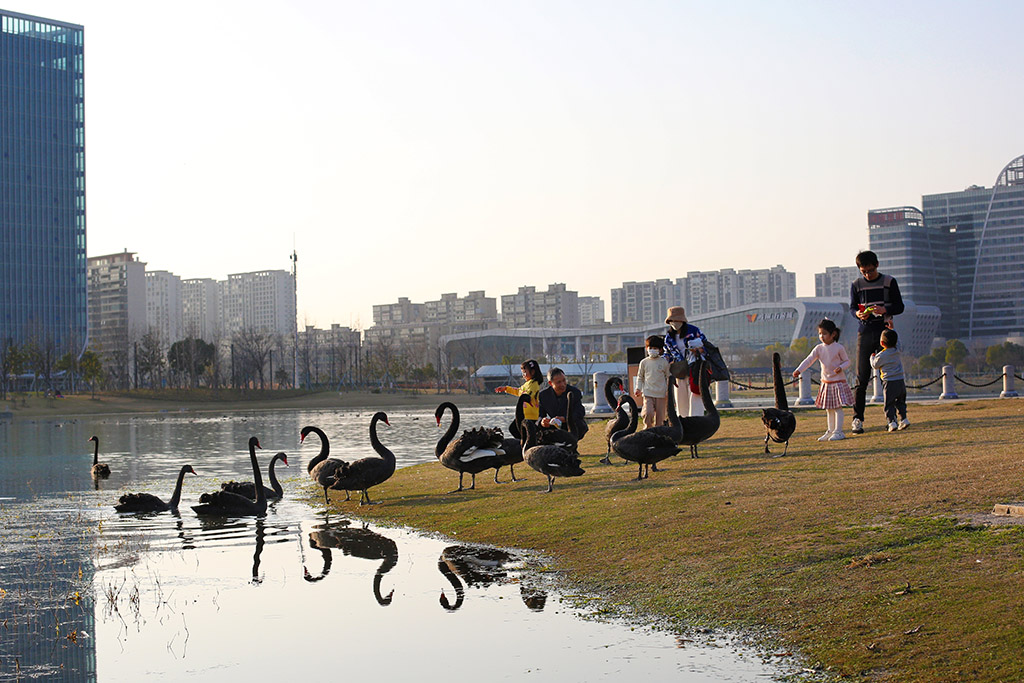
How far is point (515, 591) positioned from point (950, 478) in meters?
4.53

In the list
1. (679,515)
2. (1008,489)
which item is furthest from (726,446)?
(1008,489)

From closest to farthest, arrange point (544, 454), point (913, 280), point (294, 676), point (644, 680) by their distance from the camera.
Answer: point (644, 680) → point (294, 676) → point (544, 454) → point (913, 280)

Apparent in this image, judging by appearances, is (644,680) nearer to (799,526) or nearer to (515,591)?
(515,591)

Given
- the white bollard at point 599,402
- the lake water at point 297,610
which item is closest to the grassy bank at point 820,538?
the lake water at point 297,610

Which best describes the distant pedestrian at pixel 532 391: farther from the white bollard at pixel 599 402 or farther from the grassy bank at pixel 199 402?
the grassy bank at pixel 199 402

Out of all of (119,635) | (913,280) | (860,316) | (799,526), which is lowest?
(119,635)

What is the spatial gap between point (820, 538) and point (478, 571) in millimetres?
3256

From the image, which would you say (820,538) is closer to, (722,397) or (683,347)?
(683,347)

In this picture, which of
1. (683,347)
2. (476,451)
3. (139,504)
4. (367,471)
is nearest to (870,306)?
(683,347)

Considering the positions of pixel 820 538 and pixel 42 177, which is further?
pixel 42 177

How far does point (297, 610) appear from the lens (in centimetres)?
878

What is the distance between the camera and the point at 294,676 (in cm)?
695

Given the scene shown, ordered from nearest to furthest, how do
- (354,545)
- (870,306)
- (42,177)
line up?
(354,545) < (870,306) < (42,177)

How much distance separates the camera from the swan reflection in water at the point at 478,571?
28.6 feet
